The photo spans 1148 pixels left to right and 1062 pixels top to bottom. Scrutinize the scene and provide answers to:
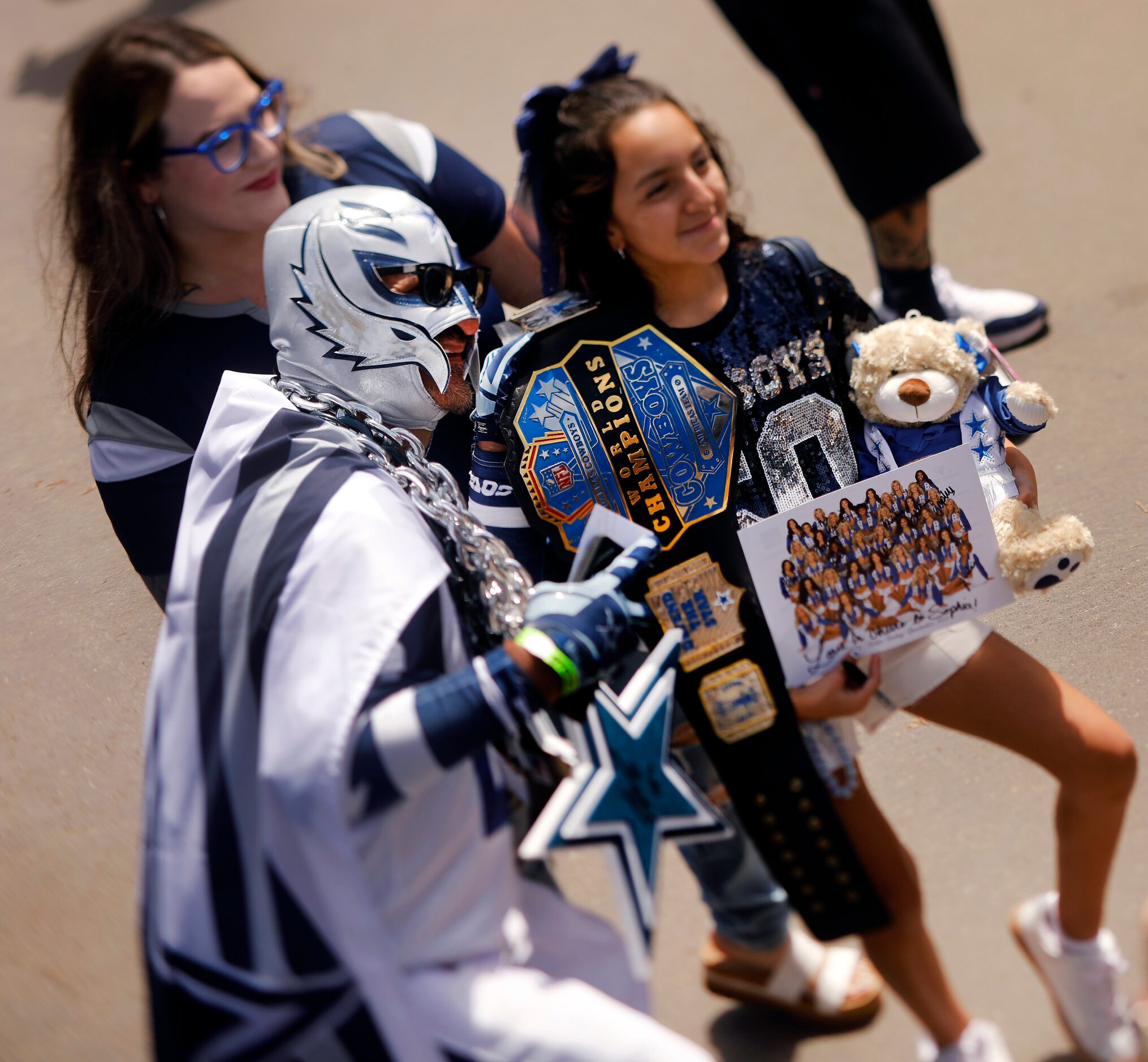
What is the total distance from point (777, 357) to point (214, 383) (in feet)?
4.15

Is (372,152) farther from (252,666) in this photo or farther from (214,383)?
(252,666)

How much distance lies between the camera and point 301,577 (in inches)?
61.1

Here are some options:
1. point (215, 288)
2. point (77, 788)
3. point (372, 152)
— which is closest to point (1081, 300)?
point (372, 152)

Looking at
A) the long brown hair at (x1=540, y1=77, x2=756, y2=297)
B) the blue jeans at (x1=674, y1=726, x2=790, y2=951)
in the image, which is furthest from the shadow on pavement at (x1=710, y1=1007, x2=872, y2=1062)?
the long brown hair at (x1=540, y1=77, x2=756, y2=297)

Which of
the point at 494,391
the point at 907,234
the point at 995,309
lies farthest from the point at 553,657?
the point at 995,309

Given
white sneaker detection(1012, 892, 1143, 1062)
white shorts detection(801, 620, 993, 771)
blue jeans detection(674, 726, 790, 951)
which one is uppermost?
white shorts detection(801, 620, 993, 771)

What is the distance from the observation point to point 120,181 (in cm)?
253

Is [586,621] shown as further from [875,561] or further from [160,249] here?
[160,249]

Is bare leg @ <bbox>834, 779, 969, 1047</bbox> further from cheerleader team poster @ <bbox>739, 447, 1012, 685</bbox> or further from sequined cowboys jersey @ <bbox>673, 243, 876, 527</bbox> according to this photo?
sequined cowboys jersey @ <bbox>673, 243, 876, 527</bbox>

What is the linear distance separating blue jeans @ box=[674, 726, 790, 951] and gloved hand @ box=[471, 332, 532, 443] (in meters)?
0.82

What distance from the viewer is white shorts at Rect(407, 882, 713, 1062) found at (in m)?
1.46

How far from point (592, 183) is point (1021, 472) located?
3.14ft

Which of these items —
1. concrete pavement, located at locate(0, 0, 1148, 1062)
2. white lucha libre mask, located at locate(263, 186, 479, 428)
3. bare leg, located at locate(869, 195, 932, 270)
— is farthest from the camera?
bare leg, located at locate(869, 195, 932, 270)

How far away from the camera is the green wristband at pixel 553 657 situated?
1.52 metres
